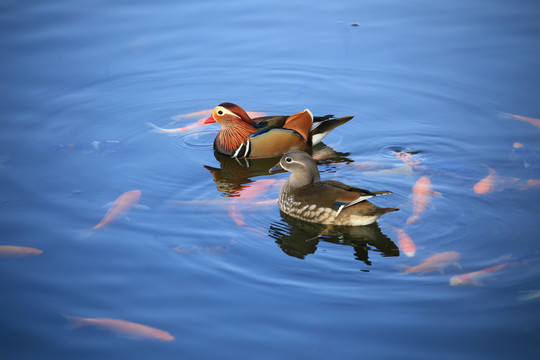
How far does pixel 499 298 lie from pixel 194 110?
624 cm

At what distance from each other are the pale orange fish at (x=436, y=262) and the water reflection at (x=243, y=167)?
2.68m

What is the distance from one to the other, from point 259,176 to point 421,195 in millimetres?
2336

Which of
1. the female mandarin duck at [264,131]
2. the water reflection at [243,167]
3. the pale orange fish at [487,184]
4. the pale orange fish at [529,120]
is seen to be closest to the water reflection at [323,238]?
the water reflection at [243,167]

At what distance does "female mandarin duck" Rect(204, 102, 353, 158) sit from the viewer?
9492mm

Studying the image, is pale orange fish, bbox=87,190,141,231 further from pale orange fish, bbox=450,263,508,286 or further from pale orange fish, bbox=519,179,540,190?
pale orange fish, bbox=519,179,540,190

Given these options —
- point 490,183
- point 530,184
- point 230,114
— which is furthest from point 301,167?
point 530,184

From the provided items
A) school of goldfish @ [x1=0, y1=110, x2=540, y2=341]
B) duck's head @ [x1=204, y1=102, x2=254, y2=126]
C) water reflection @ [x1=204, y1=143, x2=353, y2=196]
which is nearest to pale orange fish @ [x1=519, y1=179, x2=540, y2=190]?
school of goldfish @ [x1=0, y1=110, x2=540, y2=341]

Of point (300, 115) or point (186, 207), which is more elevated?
point (300, 115)

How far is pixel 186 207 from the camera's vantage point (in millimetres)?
7879

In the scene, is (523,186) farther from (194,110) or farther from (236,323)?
(194,110)

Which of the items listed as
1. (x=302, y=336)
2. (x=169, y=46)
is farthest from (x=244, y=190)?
(x=169, y=46)

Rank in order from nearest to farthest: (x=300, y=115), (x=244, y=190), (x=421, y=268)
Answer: (x=421, y=268) < (x=244, y=190) < (x=300, y=115)

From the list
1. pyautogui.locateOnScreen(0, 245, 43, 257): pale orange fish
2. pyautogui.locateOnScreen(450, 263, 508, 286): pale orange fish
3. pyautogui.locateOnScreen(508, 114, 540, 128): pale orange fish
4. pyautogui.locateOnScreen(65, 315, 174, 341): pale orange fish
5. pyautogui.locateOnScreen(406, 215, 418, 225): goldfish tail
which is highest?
pyautogui.locateOnScreen(508, 114, 540, 128): pale orange fish

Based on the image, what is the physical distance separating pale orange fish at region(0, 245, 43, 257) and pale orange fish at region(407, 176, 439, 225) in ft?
13.5
